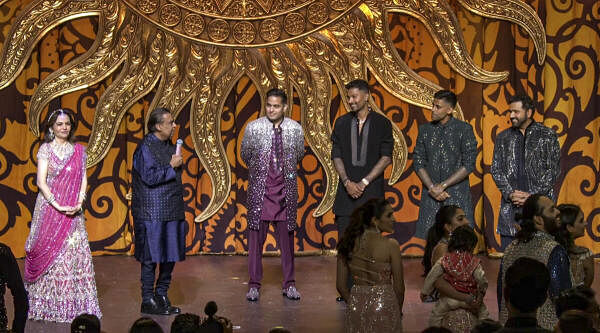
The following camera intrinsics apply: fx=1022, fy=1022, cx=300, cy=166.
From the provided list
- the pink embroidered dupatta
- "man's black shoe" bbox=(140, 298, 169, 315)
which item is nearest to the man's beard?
"man's black shoe" bbox=(140, 298, 169, 315)

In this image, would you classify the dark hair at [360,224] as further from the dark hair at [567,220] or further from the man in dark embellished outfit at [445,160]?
the man in dark embellished outfit at [445,160]

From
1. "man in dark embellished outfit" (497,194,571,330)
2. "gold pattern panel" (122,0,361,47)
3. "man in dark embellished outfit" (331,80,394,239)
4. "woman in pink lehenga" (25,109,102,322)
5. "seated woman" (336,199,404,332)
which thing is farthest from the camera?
"gold pattern panel" (122,0,361,47)

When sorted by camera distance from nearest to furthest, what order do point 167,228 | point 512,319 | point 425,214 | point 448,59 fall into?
1. point 512,319
2. point 167,228
3. point 425,214
4. point 448,59

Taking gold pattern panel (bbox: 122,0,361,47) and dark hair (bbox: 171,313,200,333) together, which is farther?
gold pattern panel (bbox: 122,0,361,47)

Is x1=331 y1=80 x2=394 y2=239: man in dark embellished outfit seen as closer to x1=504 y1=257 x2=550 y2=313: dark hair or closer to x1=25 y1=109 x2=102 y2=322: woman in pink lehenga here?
x1=25 y1=109 x2=102 y2=322: woman in pink lehenga

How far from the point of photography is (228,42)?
7301 mm

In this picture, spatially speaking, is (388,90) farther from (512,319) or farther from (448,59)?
(512,319)

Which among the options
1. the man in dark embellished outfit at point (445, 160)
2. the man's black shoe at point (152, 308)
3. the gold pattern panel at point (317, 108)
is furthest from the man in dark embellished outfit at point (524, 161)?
the man's black shoe at point (152, 308)

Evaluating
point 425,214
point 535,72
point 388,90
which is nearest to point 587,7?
point 535,72

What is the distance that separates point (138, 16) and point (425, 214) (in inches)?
99.7

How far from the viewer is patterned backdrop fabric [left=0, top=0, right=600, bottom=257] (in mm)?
7441

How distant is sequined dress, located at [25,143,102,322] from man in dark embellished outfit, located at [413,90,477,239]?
6.77 ft

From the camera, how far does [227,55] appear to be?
738cm

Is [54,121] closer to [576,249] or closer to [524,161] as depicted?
[524,161]
